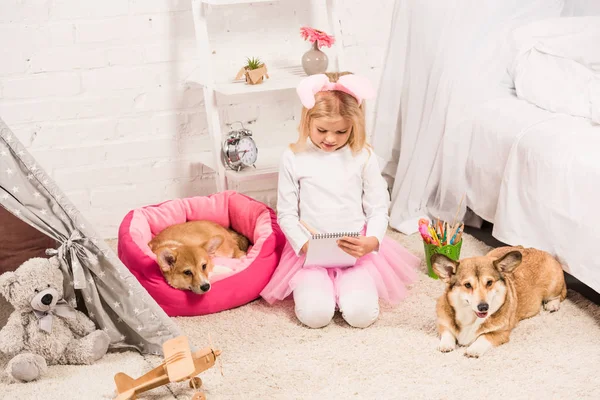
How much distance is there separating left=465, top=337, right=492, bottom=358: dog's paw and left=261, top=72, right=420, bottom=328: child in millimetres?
312

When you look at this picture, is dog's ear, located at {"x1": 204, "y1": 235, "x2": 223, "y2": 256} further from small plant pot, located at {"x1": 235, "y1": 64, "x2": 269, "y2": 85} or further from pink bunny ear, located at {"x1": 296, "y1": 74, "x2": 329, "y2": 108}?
small plant pot, located at {"x1": 235, "y1": 64, "x2": 269, "y2": 85}

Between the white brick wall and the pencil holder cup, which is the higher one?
the white brick wall

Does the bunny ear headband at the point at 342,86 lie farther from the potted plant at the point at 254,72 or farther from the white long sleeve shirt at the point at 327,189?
the potted plant at the point at 254,72

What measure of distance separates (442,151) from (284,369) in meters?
1.18

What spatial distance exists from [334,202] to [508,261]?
0.61 m

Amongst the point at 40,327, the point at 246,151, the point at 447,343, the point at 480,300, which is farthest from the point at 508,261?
the point at 40,327

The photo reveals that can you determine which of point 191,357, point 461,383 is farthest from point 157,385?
point 461,383

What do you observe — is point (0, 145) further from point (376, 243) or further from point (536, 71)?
point (536, 71)

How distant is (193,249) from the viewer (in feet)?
7.21

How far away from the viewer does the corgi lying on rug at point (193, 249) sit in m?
2.16

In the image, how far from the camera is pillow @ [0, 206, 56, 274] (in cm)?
210

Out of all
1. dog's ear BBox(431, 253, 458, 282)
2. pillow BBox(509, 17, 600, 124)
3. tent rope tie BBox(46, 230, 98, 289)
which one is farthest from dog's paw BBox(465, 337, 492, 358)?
tent rope tie BBox(46, 230, 98, 289)

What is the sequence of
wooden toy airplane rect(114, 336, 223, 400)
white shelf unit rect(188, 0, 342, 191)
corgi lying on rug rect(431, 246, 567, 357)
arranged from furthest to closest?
white shelf unit rect(188, 0, 342, 191) < corgi lying on rug rect(431, 246, 567, 357) < wooden toy airplane rect(114, 336, 223, 400)

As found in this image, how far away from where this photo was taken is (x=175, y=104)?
288cm
